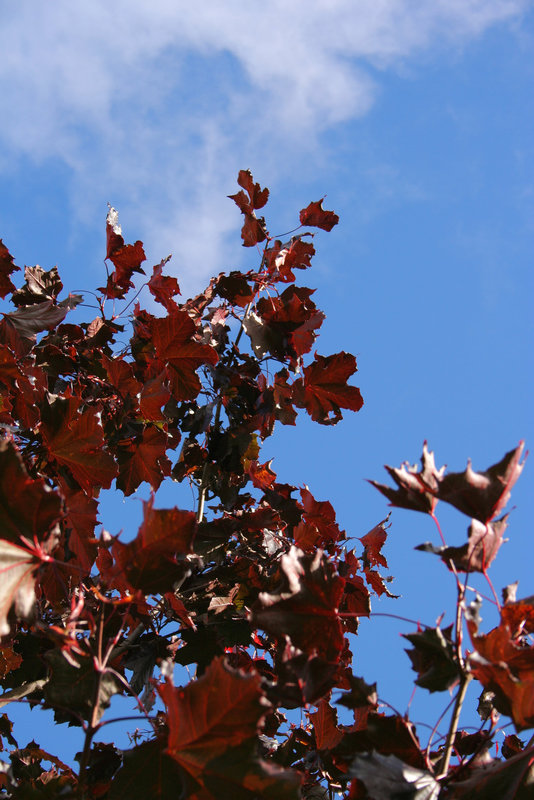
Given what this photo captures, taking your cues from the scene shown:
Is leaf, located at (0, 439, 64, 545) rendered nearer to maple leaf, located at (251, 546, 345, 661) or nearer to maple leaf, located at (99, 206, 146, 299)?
maple leaf, located at (251, 546, 345, 661)

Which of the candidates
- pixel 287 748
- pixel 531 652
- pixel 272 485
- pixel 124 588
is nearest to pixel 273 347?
pixel 272 485

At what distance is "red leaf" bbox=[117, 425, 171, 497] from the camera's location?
8.28ft

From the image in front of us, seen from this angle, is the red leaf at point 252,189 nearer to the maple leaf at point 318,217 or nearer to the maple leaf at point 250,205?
the maple leaf at point 250,205

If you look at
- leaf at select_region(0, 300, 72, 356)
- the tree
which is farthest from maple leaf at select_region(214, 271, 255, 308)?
leaf at select_region(0, 300, 72, 356)

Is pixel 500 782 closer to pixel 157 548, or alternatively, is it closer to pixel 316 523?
pixel 157 548

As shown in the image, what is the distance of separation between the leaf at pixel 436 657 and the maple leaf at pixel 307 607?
185 millimetres

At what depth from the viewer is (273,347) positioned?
9.04 feet

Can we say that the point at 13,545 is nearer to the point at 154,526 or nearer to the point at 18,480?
the point at 18,480

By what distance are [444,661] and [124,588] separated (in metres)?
0.97

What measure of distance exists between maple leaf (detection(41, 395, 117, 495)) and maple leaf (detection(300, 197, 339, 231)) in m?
1.67

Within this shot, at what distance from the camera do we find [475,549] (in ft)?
4.38

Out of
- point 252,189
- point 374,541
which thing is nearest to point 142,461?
point 374,541

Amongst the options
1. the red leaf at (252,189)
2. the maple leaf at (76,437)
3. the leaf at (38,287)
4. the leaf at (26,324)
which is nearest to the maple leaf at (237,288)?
the red leaf at (252,189)

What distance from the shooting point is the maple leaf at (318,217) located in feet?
10.5
